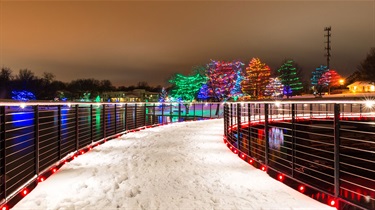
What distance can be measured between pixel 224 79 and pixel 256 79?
12364 mm

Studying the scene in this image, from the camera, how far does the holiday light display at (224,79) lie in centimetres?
4517

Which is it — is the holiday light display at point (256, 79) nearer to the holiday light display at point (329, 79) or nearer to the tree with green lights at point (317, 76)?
the holiday light display at point (329, 79)

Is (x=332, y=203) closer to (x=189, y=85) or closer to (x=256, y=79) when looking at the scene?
(x=189, y=85)

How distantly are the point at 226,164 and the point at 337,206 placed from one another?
2875 millimetres

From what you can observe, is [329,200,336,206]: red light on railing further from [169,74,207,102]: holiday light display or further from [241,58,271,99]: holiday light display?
[241,58,271,99]: holiday light display

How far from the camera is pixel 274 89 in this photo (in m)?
58.8

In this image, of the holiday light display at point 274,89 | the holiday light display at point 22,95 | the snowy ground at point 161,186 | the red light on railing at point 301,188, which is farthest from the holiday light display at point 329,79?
the red light on railing at point 301,188

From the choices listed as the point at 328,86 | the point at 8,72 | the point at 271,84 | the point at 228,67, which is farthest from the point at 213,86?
the point at 8,72

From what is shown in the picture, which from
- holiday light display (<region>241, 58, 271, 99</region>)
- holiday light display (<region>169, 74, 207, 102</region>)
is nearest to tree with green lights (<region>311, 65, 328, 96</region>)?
holiday light display (<region>241, 58, 271, 99</region>)

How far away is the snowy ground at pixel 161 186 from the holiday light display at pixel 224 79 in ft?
124

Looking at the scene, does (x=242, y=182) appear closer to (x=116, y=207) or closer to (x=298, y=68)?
(x=116, y=207)

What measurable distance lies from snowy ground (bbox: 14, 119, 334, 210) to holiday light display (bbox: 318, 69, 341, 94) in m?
71.8

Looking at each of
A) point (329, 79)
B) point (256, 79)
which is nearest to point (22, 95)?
point (256, 79)

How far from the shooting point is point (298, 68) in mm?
83062
